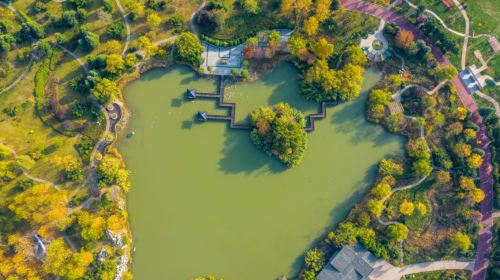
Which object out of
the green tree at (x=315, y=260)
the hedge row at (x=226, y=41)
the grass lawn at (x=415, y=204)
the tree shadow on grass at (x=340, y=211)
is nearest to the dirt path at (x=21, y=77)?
the hedge row at (x=226, y=41)

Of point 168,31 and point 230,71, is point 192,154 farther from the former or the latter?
point 168,31

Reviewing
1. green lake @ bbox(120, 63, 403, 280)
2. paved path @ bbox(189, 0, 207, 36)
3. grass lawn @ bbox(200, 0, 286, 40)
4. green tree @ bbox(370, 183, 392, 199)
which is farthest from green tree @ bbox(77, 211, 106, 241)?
green tree @ bbox(370, 183, 392, 199)

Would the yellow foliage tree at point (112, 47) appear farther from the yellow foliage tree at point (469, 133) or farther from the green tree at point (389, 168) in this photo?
the yellow foliage tree at point (469, 133)

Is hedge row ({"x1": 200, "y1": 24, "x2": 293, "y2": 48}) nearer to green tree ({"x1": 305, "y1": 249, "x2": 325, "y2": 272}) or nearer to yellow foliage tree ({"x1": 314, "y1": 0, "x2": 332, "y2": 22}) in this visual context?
yellow foliage tree ({"x1": 314, "y1": 0, "x2": 332, "y2": 22})

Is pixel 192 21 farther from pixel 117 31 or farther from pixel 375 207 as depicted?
pixel 375 207

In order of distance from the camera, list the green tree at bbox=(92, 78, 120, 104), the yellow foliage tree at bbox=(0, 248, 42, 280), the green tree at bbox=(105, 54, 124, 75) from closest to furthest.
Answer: the yellow foliage tree at bbox=(0, 248, 42, 280), the green tree at bbox=(92, 78, 120, 104), the green tree at bbox=(105, 54, 124, 75)

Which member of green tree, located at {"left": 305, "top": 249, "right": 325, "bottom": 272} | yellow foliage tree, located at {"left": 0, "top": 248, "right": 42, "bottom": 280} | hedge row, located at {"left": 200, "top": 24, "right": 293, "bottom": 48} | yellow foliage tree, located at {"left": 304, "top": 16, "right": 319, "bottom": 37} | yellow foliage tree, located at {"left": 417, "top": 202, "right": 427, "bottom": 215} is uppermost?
yellow foliage tree, located at {"left": 304, "top": 16, "right": 319, "bottom": 37}

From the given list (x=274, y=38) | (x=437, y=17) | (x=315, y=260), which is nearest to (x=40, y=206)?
(x=315, y=260)
